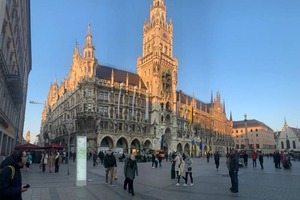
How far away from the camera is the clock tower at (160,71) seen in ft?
221

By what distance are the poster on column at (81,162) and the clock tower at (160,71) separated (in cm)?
4936

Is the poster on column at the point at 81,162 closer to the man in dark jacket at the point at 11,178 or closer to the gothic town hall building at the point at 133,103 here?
the man in dark jacket at the point at 11,178

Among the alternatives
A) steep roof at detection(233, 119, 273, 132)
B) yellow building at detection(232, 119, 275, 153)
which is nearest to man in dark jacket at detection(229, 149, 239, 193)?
yellow building at detection(232, 119, 275, 153)

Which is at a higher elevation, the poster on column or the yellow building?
the yellow building

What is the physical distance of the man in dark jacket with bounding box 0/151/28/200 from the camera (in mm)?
4180

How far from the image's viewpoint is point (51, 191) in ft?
39.1

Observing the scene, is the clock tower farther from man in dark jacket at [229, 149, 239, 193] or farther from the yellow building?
the yellow building

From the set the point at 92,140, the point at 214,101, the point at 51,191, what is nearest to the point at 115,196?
the point at 51,191

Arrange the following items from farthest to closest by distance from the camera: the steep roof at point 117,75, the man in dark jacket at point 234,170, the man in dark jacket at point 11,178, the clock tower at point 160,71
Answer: the clock tower at point 160,71 < the steep roof at point 117,75 < the man in dark jacket at point 234,170 < the man in dark jacket at point 11,178

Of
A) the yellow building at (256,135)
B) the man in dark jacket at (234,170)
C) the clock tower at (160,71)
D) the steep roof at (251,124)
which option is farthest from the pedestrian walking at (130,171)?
the steep roof at (251,124)

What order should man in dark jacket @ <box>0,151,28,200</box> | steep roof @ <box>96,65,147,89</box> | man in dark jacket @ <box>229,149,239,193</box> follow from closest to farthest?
man in dark jacket @ <box>0,151,28,200</box> → man in dark jacket @ <box>229,149,239,193</box> → steep roof @ <box>96,65,147,89</box>

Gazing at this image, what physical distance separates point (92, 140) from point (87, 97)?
29.9 feet

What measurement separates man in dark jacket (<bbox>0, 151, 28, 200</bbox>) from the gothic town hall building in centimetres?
4196

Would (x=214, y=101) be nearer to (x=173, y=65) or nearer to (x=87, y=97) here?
(x=173, y=65)
